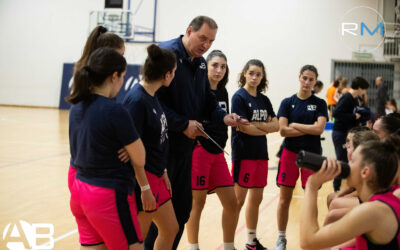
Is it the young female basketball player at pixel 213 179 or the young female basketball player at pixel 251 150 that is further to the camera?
the young female basketball player at pixel 251 150

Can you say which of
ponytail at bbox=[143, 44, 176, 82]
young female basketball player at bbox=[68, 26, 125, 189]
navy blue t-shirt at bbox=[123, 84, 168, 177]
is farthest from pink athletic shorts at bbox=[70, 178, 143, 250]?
ponytail at bbox=[143, 44, 176, 82]

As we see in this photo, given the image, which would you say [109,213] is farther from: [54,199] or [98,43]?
[54,199]

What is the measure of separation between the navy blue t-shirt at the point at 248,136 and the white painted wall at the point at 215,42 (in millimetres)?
13697

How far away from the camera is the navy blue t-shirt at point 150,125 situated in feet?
8.52

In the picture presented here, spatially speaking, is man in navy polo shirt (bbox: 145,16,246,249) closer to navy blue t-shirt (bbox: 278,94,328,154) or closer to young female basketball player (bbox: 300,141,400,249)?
young female basketball player (bbox: 300,141,400,249)

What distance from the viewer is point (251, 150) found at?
412cm

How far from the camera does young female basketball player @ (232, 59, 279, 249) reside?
411 cm

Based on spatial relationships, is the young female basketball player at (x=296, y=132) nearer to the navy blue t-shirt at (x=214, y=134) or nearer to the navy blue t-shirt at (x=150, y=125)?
the navy blue t-shirt at (x=214, y=134)

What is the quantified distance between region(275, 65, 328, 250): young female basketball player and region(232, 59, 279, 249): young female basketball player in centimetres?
25

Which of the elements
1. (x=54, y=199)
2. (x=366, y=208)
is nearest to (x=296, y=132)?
(x=366, y=208)

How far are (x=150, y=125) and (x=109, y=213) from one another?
0.61 meters

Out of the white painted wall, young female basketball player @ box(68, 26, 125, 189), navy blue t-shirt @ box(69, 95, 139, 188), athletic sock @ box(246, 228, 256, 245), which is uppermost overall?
the white painted wall

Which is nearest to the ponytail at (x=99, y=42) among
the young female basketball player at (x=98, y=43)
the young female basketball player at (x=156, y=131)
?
the young female basketball player at (x=98, y=43)

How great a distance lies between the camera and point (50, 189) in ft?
20.3
